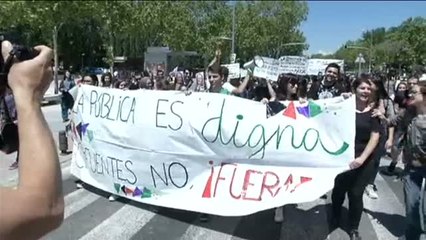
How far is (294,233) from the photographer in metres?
5.48

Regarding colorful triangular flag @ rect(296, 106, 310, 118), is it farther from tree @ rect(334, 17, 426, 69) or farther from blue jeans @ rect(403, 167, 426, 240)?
tree @ rect(334, 17, 426, 69)

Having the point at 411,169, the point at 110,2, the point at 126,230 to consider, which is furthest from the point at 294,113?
the point at 110,2

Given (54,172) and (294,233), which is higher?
(54,172)

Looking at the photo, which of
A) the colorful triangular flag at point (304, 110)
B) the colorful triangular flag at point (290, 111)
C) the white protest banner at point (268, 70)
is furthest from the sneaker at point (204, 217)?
the white protest banner at point (268, 70)

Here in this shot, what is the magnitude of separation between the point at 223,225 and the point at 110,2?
25698 millimetres

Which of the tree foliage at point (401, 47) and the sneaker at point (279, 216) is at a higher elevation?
the sneaker at point (279, 216)

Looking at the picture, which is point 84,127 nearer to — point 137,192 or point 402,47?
point 137,192

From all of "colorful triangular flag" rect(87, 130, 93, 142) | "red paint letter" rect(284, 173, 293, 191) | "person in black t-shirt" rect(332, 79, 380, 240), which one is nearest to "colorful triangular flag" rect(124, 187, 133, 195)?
"colorful triangular flag" rect(87, 130, 93, 142)

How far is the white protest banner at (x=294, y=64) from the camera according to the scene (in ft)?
38.9

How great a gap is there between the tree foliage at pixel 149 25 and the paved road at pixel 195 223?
1477 cm

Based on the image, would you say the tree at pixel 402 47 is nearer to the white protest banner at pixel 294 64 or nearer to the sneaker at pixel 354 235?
the white protest banner at pixel 294 64

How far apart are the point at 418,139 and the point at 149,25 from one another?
40306mm

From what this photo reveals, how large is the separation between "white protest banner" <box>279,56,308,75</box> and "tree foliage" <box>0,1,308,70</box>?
8337mm

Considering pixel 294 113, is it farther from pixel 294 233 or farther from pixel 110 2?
pixel 110 2
